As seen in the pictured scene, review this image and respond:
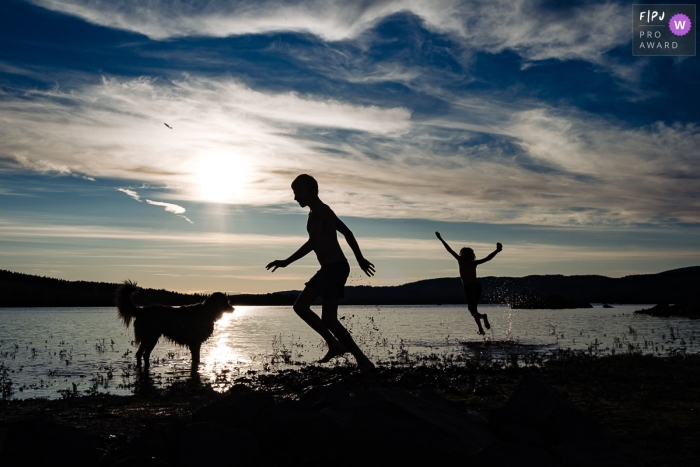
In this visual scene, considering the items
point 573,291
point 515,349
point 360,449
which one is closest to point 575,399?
point 360,449

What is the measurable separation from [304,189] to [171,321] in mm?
5845

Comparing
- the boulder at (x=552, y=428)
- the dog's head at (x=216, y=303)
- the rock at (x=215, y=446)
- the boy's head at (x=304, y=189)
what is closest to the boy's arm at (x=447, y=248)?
the dog's head at (x=216, y=303)

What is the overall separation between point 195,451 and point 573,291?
143754 millimetres

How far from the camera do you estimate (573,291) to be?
136m

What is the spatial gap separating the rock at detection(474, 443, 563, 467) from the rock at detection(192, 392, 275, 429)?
2.14 metres

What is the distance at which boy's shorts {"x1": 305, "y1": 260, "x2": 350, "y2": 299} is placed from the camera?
8445mm

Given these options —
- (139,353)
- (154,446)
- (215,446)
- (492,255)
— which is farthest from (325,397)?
(492,255)

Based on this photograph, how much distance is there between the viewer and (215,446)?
4215 millimetres

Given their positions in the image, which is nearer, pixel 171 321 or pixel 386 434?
pixel 386 434

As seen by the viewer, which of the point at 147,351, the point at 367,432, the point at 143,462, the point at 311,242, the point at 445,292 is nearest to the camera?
the point at 143,462

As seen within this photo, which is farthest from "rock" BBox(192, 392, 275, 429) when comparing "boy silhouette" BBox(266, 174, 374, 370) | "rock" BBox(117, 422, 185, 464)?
"boy silhouette" BBox(266, 174, 374, 370)

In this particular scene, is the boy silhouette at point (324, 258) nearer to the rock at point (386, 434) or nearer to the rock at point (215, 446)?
the rock at point (386, 434)

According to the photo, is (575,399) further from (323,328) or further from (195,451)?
(195,451)

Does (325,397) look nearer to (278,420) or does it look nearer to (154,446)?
(278,420)
